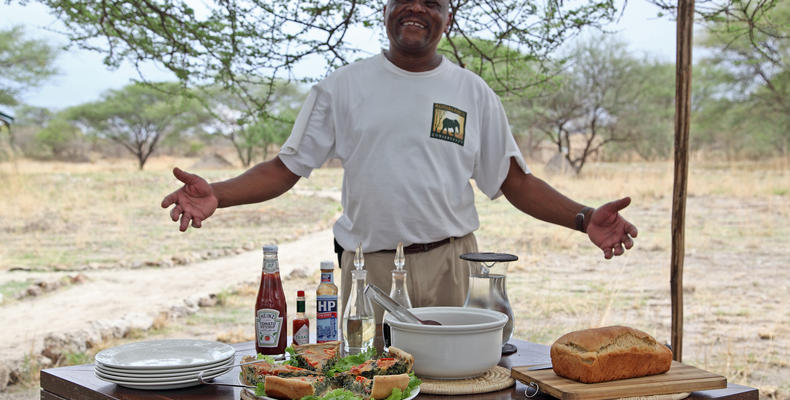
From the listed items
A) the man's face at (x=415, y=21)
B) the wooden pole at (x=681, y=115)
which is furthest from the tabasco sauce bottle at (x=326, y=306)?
the wooden pole at (x=681, y=115)

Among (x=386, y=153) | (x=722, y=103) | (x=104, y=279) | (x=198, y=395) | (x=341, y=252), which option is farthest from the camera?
(x=722, y=103)

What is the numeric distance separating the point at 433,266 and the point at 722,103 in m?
20.3

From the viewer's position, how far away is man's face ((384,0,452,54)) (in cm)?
220

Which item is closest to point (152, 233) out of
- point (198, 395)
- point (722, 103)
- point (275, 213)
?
point (275, 213)

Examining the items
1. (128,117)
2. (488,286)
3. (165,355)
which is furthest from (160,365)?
(128,117)

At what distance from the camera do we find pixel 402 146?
87.4 inches

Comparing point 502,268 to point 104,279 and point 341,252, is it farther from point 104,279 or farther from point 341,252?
point 104,279

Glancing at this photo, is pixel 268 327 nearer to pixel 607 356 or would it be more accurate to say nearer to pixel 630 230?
pixel 607 356

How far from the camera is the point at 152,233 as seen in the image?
1094cm

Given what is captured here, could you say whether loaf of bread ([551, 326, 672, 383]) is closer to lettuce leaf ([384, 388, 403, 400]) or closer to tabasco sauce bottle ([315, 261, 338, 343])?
lettuce leaf ([384, 388, 403, 400])

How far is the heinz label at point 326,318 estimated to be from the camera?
179cm

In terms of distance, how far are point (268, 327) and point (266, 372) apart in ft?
1.09

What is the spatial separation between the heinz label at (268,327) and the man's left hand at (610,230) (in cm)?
80

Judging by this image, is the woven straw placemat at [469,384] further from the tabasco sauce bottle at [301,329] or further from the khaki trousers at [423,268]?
the khaki trousers at [423,268]
